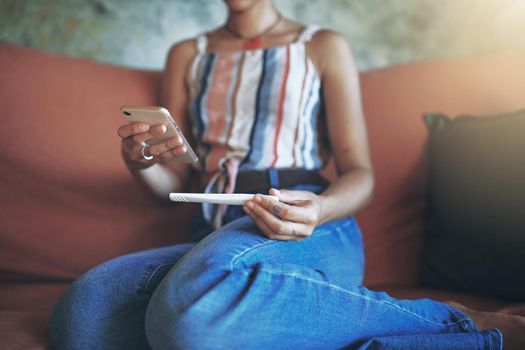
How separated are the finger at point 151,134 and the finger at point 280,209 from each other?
21 cm

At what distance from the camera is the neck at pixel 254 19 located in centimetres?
103

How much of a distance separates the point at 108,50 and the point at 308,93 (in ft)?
2.41

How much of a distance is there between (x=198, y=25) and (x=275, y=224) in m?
0.96

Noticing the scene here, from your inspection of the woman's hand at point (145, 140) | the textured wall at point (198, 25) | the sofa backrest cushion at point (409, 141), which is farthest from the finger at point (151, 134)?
the textured wall at point (198, 25)

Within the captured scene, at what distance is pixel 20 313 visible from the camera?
807 millimetres

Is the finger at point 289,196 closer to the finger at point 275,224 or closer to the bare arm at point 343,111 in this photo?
the finger at point 275,224

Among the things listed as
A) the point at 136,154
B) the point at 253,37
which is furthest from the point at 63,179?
the point at 253,37

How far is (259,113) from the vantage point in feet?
3.09

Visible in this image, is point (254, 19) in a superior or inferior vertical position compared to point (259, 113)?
superior

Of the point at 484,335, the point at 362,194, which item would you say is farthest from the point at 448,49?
the point at 484,335

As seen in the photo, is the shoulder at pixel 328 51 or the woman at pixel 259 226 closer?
the woman at pixel 259 226

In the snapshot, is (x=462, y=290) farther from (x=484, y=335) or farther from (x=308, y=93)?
(x=308, y=93)

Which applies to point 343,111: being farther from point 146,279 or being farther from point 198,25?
point 198,25

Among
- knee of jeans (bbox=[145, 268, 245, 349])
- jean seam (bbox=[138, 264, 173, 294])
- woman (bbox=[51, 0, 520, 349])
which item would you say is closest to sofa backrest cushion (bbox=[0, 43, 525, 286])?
woman (bbox=[51, 0, 520, 349])
